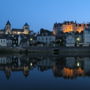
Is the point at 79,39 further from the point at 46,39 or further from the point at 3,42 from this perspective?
the point at 3,42

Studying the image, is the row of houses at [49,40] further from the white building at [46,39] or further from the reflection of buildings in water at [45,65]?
the reflection of buildings in water at [45,65]

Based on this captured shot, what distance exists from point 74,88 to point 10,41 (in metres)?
62.5

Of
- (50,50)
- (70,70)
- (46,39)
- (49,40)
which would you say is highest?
(46,39)

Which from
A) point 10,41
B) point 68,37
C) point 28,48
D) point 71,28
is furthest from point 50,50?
point 71,28

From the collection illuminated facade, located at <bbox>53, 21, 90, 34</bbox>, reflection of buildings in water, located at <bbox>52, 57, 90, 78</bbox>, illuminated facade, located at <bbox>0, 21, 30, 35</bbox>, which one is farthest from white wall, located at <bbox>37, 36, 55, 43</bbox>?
reflection of buildings in water, located at <bbox>52, 57, 90, 78</bbox>

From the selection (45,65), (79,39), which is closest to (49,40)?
(79,39)

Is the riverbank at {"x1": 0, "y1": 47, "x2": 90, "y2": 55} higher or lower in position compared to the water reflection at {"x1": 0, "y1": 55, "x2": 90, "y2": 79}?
higher

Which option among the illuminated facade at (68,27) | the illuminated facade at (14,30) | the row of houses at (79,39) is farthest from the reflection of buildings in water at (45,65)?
the illuminated facade at (14,30)

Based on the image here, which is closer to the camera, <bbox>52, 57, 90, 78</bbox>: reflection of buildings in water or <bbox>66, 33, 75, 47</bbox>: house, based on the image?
<bbox>52, 57, 90, 78</bbox>: reflection of buildings in water

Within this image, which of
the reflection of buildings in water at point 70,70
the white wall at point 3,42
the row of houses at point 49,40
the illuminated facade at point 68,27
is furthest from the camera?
the illuminated facade at point 68,27

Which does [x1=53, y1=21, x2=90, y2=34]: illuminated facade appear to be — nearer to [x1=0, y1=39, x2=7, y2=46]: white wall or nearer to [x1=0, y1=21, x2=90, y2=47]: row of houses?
[x1=0, y1=21, x2=90, y2=47]: row of houses

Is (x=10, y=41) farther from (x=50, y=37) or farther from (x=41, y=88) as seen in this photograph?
(x=41, y=88)

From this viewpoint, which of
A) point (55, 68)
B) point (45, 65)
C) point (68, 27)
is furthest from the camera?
point (68, 27)

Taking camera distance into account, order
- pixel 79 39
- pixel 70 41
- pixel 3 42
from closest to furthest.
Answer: pixel 70 41 → pixel 3 42 → pixel 79 39
